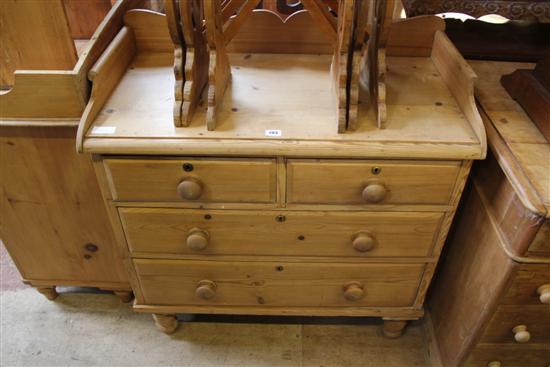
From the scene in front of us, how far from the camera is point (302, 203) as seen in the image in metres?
1.13

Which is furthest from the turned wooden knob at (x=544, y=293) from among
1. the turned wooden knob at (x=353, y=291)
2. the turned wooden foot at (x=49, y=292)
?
the turned wooden foot at (x=49, y=292)

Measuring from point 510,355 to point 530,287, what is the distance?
0.30 meters

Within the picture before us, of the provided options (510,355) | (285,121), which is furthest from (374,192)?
(510,355)

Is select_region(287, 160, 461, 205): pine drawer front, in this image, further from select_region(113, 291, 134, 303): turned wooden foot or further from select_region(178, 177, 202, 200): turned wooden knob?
select_region(113, 291, 134, 303): turned wooden foot

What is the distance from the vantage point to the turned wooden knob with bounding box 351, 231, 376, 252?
46.3 inches

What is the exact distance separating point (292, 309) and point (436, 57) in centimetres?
88

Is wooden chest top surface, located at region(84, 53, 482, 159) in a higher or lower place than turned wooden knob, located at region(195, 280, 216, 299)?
higher

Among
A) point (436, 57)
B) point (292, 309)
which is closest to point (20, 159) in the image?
point (292, 309)

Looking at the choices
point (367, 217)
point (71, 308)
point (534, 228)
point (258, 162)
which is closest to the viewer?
point (534, 228)

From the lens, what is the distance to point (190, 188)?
3.51 feet

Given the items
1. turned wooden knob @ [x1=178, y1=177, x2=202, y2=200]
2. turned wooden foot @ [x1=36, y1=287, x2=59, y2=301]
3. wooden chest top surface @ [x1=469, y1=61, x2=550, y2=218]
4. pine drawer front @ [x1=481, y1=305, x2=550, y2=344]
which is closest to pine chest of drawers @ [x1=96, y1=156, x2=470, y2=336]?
turned wooden knob @ [x1=178, y1=177, x2=202, y2=200]

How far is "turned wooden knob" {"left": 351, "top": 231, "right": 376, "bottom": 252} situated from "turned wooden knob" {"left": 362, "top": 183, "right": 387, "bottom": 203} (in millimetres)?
137

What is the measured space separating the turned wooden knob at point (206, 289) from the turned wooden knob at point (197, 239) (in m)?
0.18

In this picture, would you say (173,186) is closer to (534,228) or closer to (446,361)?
(534,228)
